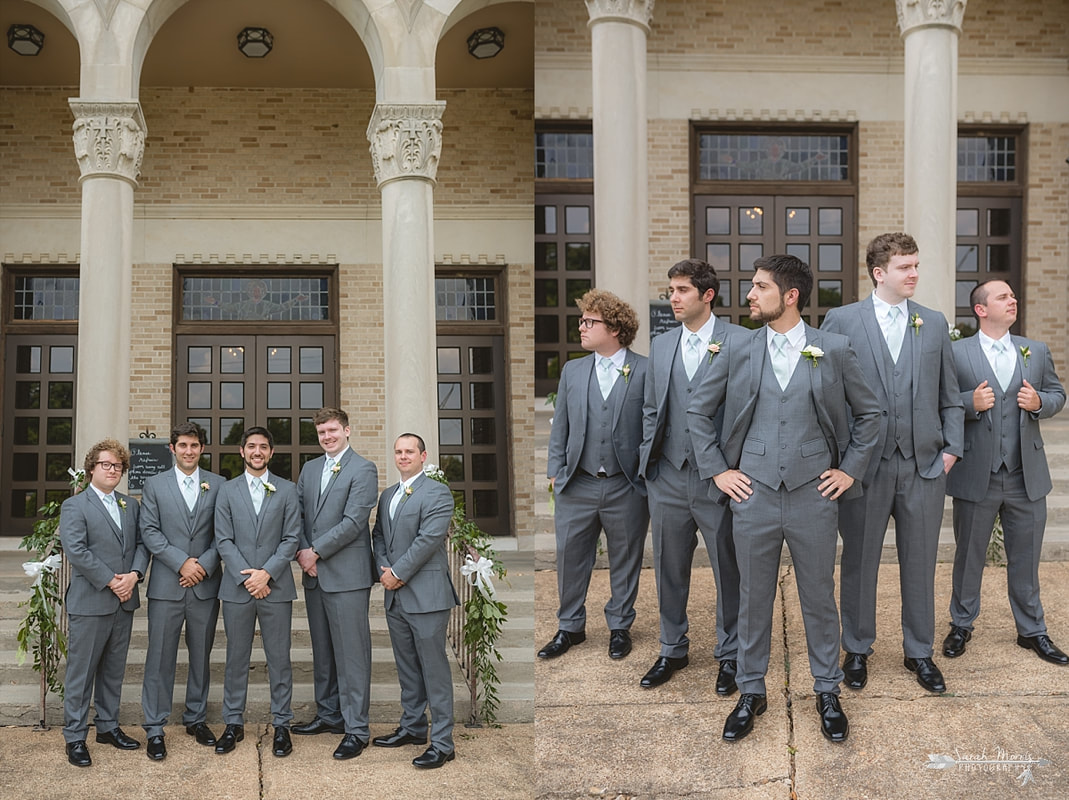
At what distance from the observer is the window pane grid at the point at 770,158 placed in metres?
11.2

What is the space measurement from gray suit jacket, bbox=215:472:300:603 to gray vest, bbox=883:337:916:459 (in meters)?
3.06


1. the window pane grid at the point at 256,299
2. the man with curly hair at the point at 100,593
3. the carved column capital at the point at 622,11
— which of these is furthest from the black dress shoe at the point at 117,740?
the window pane grid at the point at 256,299

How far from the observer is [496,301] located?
11602 mm

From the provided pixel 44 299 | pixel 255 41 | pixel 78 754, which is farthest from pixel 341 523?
pixel 44 299

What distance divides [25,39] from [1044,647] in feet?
33.3

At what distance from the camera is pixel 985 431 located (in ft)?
15.8

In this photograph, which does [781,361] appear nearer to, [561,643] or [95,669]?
[561,643]

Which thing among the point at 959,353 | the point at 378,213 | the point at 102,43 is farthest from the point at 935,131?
the point at 102,43

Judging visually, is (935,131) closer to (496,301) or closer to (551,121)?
(551,121)

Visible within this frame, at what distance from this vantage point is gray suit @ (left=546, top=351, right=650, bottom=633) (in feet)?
15.8

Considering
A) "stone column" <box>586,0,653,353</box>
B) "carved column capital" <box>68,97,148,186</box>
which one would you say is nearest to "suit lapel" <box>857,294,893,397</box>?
"stone column" <box>586,0,653,353</box>

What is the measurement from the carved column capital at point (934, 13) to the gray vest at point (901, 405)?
202 inches

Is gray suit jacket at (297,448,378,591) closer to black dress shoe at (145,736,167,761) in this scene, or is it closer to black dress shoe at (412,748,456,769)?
black dress shoe at (412,748,456,769)

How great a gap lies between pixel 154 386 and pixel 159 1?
4.19 meters
